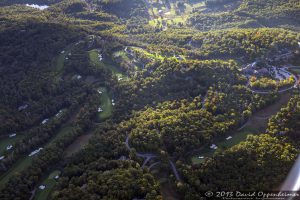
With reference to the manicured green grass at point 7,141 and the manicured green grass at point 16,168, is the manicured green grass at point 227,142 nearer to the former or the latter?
the manicured green grass at point 16,168

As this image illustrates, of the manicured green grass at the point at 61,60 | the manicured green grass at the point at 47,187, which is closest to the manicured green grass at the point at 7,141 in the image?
the manicured green grass at the point at 47,187

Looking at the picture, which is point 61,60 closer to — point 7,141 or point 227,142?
point 7,141

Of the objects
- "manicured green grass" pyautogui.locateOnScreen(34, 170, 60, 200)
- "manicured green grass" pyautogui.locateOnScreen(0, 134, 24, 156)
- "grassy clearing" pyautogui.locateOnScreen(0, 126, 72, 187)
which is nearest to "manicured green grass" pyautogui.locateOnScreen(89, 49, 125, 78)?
"grassy clearing" pyautogui.locateOnScreen(0, 126, 72, 187)

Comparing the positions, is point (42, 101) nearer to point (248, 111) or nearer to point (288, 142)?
point (248, 111)

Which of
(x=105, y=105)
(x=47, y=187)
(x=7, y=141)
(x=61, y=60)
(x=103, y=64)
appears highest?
(x=61, y=60)

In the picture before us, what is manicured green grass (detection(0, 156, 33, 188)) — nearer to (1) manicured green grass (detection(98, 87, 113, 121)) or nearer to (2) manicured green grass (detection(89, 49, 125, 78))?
(1) manicured green grass (detection(98, 87, 113, 121))

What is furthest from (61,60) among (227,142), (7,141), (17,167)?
(227,142)
